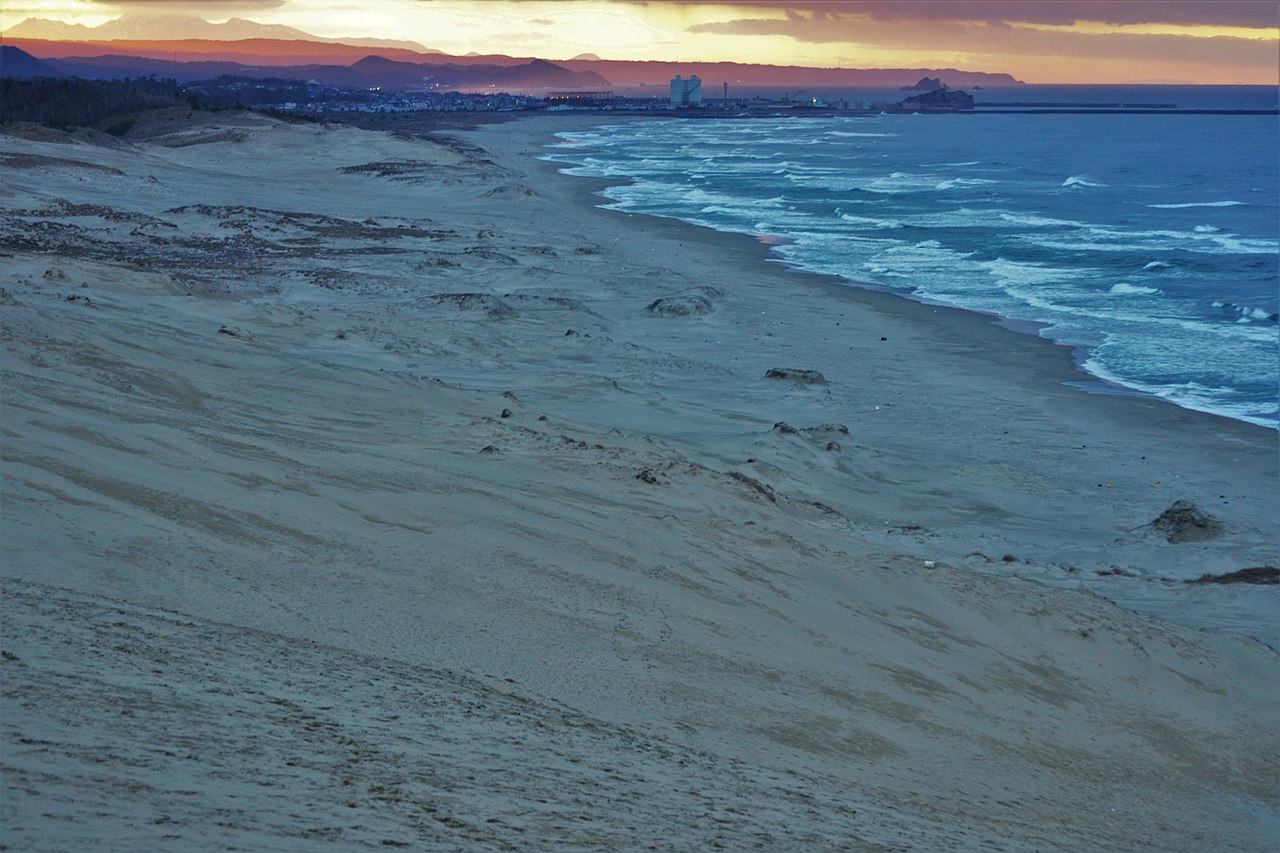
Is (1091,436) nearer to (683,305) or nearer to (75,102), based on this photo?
(683,305)

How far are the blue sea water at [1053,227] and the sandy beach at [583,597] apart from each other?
222 inches

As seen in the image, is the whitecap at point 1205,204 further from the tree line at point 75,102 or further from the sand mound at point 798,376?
the tree line at point 75,102

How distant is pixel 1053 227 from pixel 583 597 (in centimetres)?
3864

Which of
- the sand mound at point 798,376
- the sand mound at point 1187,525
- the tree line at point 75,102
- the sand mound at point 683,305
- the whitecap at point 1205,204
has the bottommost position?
the sand mound at point 1187,525

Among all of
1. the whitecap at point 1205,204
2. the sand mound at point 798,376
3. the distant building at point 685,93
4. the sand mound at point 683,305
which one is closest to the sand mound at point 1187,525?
the sand mound at point 798,376

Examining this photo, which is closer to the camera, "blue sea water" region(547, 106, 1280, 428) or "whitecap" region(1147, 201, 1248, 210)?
"blue sea water" region(547, 106, 1280, 428)

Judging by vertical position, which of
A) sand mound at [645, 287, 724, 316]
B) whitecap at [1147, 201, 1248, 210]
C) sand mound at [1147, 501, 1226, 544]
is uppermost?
whitecap at [1147, 201, 1248, 210]

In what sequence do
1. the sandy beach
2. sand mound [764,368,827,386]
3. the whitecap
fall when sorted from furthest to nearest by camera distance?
the whitecap
sand mound [764,368,827,386]
the sandy beach

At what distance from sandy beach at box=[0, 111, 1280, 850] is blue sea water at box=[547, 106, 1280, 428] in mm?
5640

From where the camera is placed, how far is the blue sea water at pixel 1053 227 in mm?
23938

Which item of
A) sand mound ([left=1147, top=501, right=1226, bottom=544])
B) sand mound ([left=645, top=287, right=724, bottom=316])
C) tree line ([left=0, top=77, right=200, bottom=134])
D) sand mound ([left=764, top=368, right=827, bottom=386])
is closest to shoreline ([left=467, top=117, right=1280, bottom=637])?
sand mound ([left=1147, top=501, right=1226, bottom=544])

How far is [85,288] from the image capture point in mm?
16812

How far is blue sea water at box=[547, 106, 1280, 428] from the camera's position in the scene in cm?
2394

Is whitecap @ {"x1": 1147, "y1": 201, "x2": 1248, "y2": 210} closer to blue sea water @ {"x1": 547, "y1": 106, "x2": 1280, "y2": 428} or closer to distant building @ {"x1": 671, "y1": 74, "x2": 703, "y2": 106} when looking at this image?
blue sea water @ {"x1": 547, "y1": 106, "x2": 1280, "y2": 428}
